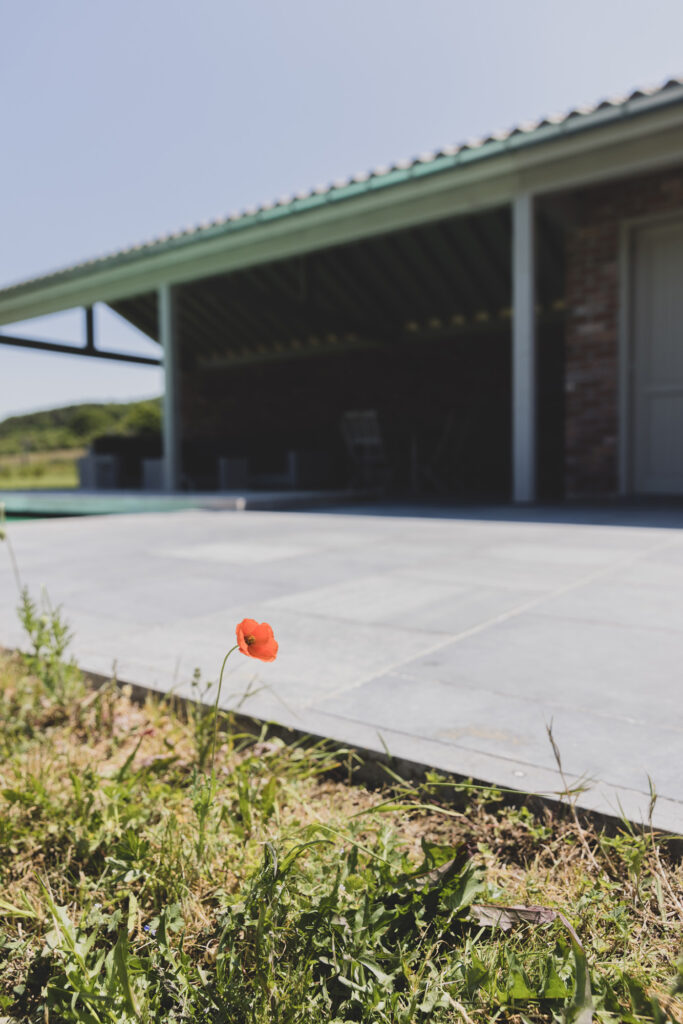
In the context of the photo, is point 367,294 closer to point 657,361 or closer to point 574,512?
point 657,361

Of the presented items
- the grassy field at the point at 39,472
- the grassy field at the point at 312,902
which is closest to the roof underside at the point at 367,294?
the grassy field at the point at 312,902

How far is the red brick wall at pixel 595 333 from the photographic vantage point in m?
5.89

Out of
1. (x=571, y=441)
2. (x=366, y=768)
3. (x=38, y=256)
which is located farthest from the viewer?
(x=38, y=256)

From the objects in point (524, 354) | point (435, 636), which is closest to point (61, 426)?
point (524, 354)

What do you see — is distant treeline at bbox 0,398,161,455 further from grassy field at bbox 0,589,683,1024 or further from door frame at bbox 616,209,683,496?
grassy field at bbox 0,589,683,1024

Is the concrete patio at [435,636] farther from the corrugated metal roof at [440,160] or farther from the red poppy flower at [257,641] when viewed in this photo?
the corrugated metal roof at [440,160]

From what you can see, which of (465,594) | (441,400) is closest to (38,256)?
(441,400)

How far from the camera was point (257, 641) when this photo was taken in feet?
2.28

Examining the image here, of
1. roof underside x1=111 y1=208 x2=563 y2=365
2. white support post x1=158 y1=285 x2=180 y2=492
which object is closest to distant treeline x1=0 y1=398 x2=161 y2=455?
roof underside x1=111 y1=208 x2=563 y2=365

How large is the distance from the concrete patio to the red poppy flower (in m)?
0.41

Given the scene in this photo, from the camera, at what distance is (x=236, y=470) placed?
923 centimetres

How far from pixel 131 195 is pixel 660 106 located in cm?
831

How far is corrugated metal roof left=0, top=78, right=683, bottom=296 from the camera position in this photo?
462cm

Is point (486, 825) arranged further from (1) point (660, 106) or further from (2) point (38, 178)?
(2) point (38, 178)
